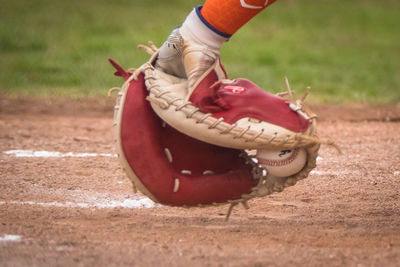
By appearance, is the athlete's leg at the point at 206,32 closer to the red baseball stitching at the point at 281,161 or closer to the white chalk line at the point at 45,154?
the red baseball stitching at the point at 281,161

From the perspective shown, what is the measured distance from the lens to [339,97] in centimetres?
615

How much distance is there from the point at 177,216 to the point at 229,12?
3.15ft

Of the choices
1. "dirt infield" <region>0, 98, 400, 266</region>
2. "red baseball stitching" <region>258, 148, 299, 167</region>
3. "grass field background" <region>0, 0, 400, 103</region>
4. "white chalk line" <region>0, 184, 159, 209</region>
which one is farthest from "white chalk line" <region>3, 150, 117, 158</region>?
"grass field background" <region>0, 0, 400, 103</region>

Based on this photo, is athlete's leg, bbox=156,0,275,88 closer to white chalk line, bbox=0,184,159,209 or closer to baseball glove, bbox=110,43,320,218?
baseball glove, bbox=110,43,320,218

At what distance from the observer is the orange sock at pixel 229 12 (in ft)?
7.72

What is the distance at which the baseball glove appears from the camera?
2.30m

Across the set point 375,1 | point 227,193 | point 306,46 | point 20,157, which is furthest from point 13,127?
point 375,1

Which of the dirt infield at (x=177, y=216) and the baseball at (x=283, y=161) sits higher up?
the baseball at (x=283, y=161)

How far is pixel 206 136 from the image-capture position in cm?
232

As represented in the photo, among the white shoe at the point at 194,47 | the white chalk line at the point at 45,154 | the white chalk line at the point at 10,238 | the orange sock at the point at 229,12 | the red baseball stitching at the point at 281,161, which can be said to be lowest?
the white chalk line at the point at 45,154

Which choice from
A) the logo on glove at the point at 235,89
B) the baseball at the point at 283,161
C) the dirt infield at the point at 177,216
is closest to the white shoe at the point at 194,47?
the logo on glove at the point at 235,89

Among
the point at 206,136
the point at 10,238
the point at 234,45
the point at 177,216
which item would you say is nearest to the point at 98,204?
the point at 177,216

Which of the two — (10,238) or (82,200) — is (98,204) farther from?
(10,238)

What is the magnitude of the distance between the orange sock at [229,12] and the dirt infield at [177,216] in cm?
83
